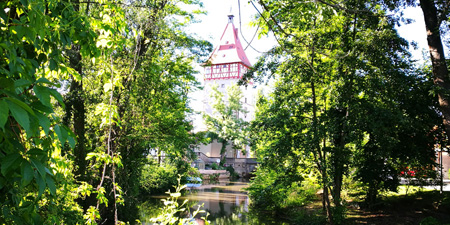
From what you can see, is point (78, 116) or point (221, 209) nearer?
point (78, 116)

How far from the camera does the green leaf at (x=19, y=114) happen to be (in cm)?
88

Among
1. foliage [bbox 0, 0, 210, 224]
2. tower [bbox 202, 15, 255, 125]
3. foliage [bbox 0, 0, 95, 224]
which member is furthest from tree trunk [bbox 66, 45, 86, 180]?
tower [bbox 202, 15, 255, 125]

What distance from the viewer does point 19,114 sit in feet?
2.93

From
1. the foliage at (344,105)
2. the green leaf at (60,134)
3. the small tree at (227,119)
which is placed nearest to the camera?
the green leaf at (60,134)

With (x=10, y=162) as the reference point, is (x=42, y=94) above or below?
above

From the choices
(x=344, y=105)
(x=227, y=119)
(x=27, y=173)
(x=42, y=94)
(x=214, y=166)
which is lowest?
(x=214, y=166)

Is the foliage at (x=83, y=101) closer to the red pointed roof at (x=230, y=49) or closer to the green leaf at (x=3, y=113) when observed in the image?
the green leaf at (x=3, y=113)

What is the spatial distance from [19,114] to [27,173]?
33cm

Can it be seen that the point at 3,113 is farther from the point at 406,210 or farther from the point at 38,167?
the point at 406,210

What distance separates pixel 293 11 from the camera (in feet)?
11.4

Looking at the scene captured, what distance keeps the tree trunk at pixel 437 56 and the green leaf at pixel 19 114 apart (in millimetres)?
8571

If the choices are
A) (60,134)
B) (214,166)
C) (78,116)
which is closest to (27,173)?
(60,134)

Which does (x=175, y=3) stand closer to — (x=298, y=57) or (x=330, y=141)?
(x=298, y=57)

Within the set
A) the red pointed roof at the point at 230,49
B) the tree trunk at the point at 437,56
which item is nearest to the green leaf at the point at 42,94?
the tree trunk at the point at 437,56
